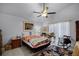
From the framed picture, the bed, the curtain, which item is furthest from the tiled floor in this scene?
the curtain

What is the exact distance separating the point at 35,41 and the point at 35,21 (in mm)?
346

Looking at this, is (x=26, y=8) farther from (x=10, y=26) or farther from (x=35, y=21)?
(x=10, y=26)

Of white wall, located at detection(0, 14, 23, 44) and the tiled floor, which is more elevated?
white wall, located at detection(0, 14, 23, 44)

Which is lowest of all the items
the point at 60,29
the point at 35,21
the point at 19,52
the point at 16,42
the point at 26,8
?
the point at 19,52

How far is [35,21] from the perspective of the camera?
1770 millimetres

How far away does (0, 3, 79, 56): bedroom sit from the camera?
5.74 ft

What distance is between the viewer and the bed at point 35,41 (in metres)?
1.75

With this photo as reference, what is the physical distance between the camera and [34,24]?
1.78 metres

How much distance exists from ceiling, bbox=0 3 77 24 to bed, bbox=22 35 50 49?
0.33 metres

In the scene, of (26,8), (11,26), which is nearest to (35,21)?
(26,8)

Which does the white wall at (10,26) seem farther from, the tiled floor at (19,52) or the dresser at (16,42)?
the tiled floor at (19,52)

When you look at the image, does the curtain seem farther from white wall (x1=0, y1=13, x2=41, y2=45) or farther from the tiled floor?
the tiled floor

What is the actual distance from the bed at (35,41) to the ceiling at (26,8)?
0.33m

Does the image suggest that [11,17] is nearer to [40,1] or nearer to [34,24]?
[34,24]
